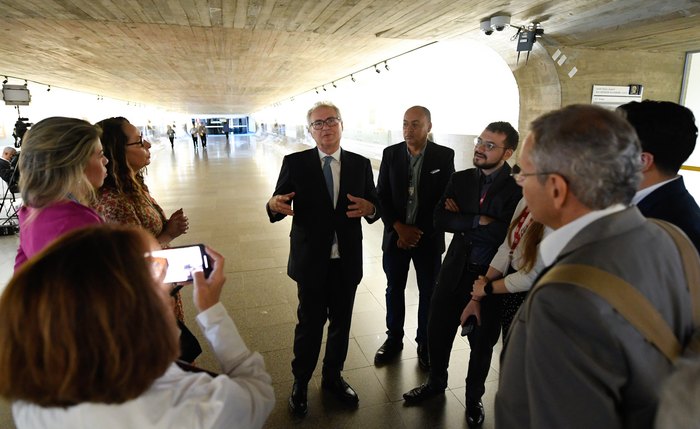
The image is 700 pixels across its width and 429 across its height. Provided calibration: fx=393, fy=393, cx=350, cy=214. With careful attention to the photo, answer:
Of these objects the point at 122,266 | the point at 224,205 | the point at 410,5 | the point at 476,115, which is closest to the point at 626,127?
the point at 122,266

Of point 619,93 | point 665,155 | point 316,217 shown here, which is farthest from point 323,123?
point 619,93

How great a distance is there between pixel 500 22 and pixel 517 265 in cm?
423

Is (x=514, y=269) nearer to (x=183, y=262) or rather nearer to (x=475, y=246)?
(x=475, y=246)

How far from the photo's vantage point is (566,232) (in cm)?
103

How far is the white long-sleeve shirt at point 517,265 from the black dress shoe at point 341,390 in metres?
1.33

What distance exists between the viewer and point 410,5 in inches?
188

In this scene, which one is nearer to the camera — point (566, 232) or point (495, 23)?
point (566, 232)

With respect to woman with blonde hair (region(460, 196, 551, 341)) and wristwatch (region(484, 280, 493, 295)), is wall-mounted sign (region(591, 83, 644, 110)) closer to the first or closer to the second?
woman with blonde hair (region(460, 196, 551, 341))

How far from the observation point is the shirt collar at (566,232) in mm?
977

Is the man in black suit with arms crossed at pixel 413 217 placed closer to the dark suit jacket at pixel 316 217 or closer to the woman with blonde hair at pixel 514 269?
the dark suit jacket at pixel 316 217

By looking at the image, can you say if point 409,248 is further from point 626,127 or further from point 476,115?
point 476,115

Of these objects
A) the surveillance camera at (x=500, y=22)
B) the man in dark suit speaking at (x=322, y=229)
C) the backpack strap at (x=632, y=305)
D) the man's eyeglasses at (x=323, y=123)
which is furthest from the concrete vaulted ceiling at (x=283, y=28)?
the backpack strap at (x=632, y=305)

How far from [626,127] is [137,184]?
245 cm

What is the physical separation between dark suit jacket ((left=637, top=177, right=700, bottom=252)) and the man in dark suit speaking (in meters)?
1.42
